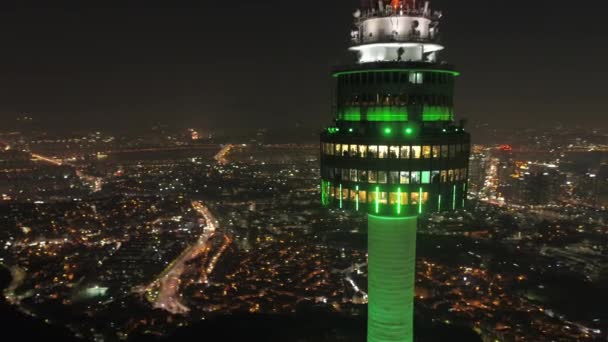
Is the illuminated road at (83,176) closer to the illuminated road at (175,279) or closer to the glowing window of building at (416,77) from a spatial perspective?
the illuminated road at (175,279)

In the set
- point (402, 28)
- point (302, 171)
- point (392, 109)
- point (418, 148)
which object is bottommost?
point (302, 171)

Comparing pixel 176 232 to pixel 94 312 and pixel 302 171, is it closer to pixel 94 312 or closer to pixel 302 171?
pixel 94 312

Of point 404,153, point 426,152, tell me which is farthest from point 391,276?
point 426,152

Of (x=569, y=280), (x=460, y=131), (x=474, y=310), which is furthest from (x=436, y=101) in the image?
(x=569, y=280)

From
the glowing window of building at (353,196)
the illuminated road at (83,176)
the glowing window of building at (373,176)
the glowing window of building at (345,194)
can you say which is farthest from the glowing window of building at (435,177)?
the illuminated road at (83,176)

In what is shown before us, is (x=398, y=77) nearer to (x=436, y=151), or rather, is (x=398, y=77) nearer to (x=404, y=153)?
(x=404, y=153)

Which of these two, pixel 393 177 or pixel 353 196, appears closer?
pixel 393 177
